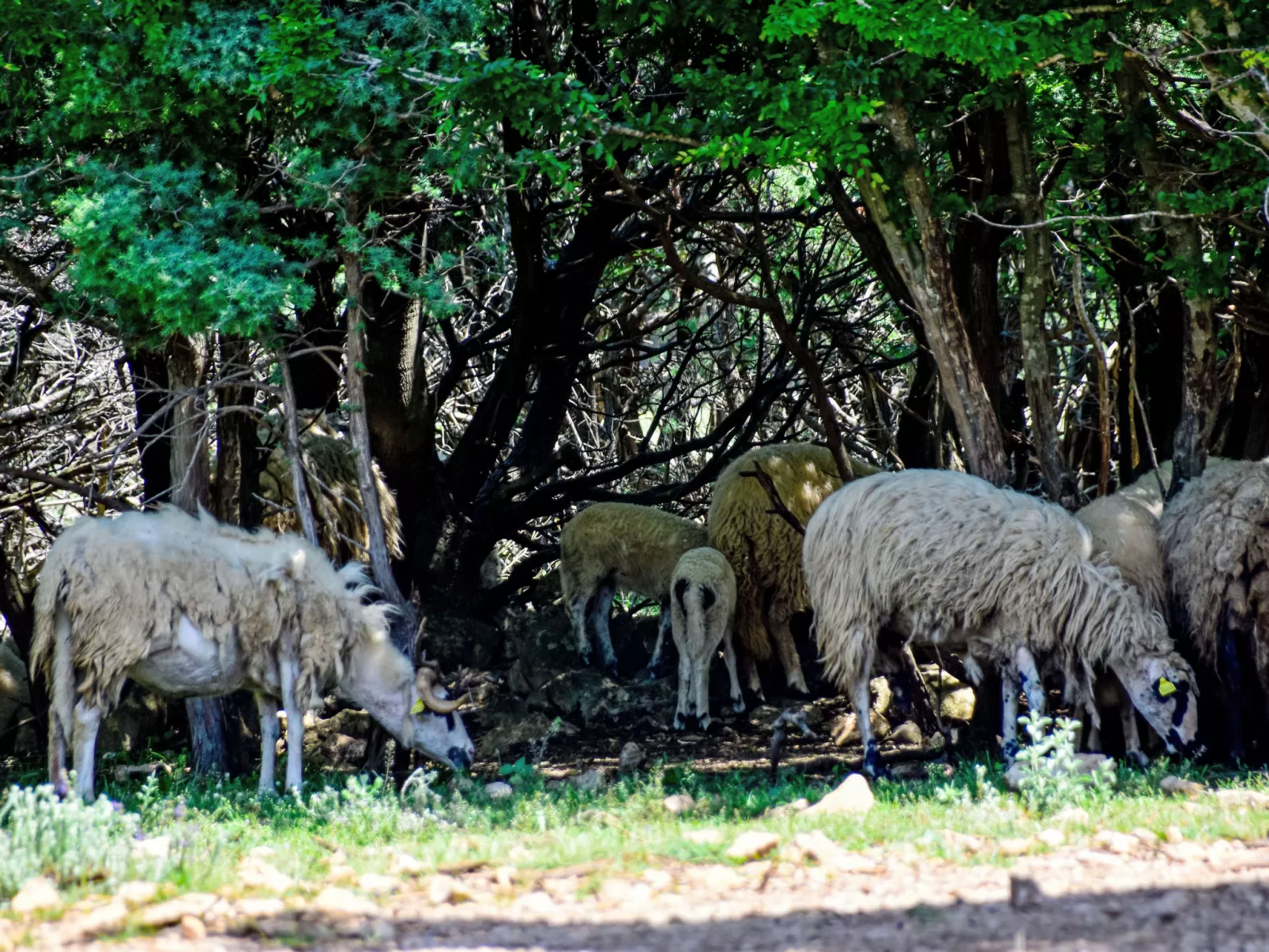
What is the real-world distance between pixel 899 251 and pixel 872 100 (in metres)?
1.21

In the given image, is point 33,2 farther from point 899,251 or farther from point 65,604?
point 899,251

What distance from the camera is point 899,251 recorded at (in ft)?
32.2

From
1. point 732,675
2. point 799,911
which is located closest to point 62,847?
point 799,911

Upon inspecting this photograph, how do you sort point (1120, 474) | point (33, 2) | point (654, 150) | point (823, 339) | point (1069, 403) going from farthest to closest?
1. point (823, 339)
2. point (1069, 403)
3. point (1120, 474)
4. point (654, 150)
5. point (33, 2)

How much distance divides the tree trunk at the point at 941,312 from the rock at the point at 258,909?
21.5 ft

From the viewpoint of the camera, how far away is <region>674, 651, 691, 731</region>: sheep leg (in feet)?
36.7

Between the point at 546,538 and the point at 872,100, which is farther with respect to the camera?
the point at 546,538

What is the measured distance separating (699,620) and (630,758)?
192 cm

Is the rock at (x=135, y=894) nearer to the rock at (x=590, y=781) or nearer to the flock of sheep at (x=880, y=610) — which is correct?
the rock at (x=590, y=781)

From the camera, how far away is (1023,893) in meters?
4.51

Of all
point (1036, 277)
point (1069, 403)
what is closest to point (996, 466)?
point (1036, 277)

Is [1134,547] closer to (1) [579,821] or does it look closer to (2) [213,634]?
(1) [579,821]

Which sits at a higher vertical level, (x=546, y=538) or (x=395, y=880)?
(x=546, y=538)

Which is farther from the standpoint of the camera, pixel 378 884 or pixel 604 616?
pixel 604 616
